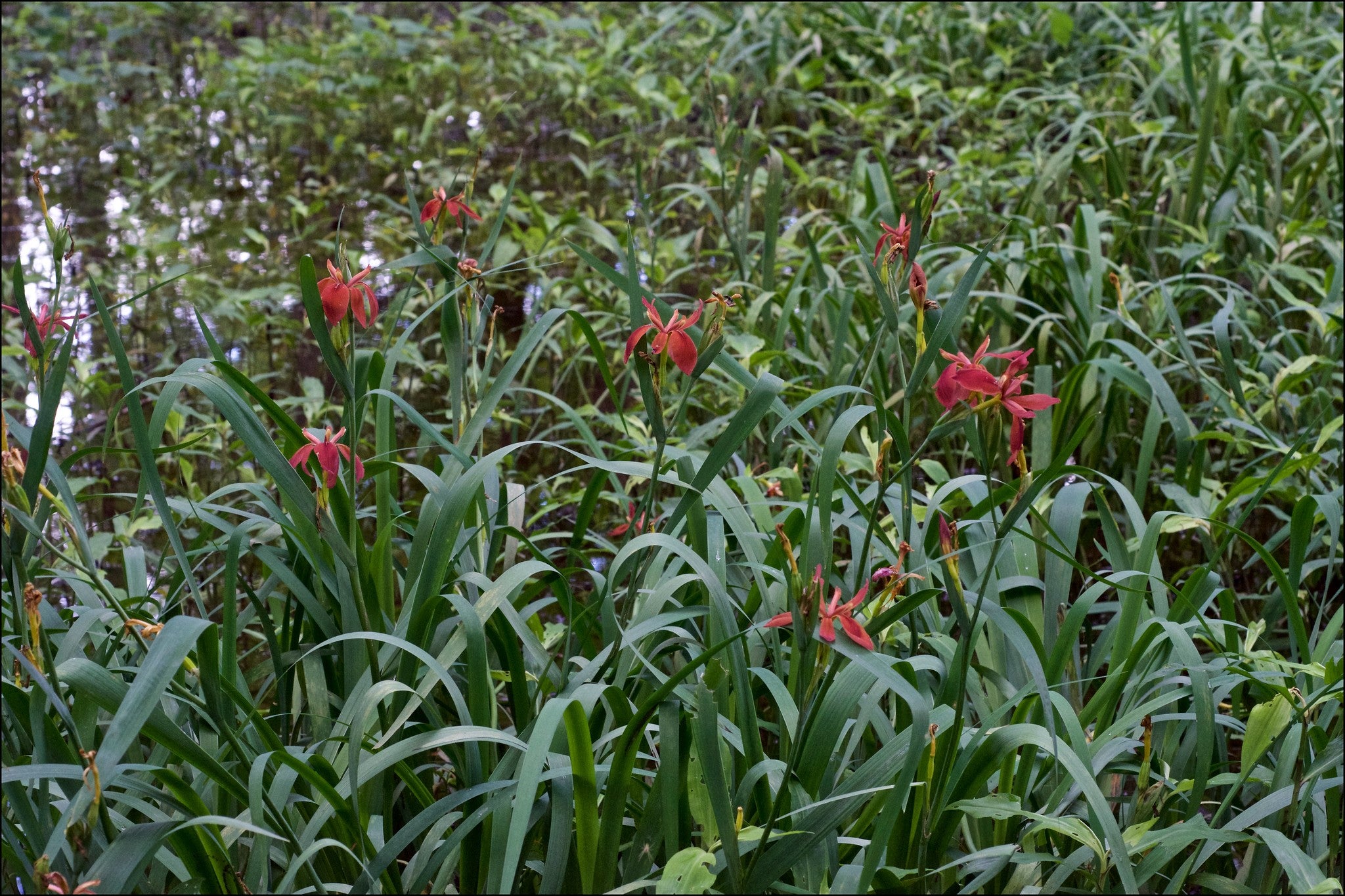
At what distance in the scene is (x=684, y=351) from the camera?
2.71 feet

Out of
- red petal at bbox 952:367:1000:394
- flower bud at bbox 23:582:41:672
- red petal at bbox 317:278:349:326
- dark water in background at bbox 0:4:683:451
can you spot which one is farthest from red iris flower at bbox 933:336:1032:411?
dark water in background at bbox 0:4:683:451

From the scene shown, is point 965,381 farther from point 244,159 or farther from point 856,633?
point 244,159

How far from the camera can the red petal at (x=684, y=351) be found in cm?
82

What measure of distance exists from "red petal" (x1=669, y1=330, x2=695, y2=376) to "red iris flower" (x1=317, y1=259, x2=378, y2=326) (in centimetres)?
28

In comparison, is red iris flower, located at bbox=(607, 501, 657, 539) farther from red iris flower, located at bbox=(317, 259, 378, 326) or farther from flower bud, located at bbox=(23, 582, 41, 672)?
flower bud, located at bbox=(23, 582, 41, 672)

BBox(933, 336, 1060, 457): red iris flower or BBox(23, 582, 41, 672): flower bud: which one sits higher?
BBox(933, 336, 1060, 457): red iris flower

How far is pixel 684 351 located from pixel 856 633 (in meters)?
0.25

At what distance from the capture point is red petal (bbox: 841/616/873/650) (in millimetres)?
744

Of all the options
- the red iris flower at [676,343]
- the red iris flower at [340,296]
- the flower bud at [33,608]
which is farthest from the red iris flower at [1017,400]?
the flower bud at [33,608]

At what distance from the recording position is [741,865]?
89 centimetres

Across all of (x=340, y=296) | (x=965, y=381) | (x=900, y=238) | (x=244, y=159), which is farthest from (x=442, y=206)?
(x=244, y=159)

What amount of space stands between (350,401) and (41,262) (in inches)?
98.1

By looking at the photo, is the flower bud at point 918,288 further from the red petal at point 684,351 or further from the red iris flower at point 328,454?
the red iris flower at point 328,454

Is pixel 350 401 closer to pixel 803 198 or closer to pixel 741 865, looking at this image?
pixel 741 865
